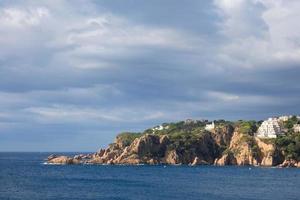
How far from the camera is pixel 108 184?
13100 centimetres

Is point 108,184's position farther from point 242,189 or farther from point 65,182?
point 242,189

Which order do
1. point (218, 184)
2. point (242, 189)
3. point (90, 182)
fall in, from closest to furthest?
point (242, 189), point (218, 184), point (90, 182)

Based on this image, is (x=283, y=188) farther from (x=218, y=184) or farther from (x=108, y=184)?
(x=108, y=184)

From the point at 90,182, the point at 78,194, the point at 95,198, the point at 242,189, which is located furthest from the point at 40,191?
the point at 242,189

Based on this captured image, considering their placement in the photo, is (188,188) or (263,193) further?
(188,188)

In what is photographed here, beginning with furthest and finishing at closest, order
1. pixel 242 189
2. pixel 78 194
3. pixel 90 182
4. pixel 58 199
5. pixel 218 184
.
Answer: pixel 90 182, pixel 218 184, pixel 242 189, pixel 78 194, pixel 58 199

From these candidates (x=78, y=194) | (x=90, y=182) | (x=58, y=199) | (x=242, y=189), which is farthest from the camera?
(x=90, y=182)

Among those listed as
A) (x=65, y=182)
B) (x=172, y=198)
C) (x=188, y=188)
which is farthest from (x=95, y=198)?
(x=65, y=182)

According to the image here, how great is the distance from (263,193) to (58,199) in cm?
3986

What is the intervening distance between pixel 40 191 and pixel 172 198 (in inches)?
1053

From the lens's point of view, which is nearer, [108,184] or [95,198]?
[95,198]

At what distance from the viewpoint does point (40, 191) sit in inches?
4181

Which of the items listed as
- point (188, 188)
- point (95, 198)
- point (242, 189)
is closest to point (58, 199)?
point (95, 198)

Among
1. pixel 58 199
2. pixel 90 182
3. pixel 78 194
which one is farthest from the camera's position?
pixel 90 182
